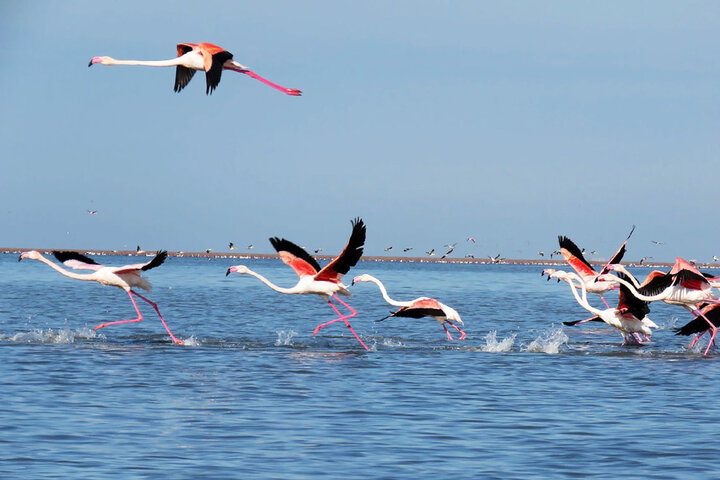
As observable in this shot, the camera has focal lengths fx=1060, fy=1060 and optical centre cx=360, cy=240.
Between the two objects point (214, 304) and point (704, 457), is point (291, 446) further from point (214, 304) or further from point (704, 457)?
point (214, 304)

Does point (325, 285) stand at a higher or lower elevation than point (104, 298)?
higher

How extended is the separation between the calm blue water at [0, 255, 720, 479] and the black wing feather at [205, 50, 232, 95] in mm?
3422

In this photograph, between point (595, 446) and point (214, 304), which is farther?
point (214, 304)

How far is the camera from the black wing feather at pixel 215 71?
11.6m

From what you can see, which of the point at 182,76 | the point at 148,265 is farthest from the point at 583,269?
the point at 182,76

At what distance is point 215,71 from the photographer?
483 inches

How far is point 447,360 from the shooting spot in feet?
52.5

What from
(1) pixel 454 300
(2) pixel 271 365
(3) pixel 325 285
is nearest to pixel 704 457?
(2) pixel 271 365

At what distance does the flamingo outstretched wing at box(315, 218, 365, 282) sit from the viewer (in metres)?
14.7

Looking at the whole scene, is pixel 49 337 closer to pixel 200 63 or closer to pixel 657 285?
pixel 200 63

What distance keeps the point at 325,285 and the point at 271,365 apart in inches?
93.4

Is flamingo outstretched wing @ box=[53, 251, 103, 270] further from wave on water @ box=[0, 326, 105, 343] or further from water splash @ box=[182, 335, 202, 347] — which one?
water splash @ box=[182, 335, 202, 347]

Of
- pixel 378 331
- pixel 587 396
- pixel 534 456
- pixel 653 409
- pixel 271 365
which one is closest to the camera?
pixel 534 456

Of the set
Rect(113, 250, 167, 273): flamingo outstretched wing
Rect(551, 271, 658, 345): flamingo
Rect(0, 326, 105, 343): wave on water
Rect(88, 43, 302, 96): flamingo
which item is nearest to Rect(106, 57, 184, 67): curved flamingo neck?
Rect(88, 43, 302, 96): flamingo
